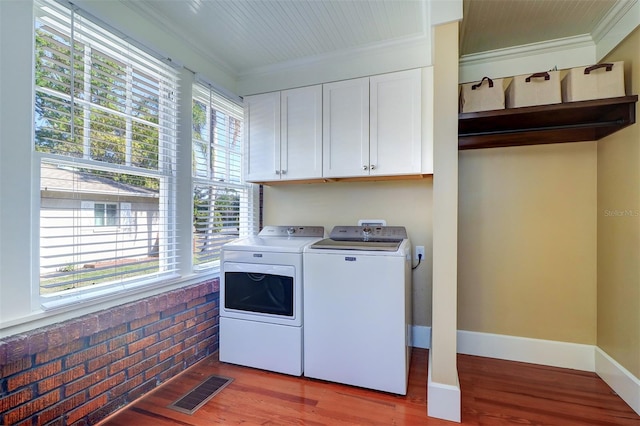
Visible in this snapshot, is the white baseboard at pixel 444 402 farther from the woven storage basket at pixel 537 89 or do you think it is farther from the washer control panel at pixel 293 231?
the woven storage basket at pixel 537 89

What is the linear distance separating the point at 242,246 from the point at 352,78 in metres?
1.60

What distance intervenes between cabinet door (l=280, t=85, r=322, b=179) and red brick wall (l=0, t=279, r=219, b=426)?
119 cm

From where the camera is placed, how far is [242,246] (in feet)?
7.32

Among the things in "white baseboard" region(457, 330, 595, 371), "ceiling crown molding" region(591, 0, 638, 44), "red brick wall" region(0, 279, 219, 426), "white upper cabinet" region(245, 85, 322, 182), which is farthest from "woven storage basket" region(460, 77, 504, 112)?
"red brick wall" region(0, 279, 219, 426)

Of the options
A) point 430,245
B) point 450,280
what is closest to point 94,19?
point 450,280

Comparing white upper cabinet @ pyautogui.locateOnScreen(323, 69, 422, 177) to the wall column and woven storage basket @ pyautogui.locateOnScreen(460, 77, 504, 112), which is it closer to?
woven storage basket @ pyautogui.locateOnScreen(460, 77, 504, 112)

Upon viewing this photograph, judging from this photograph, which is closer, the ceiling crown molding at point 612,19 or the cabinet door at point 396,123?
the ceiling crown molding at point 612,19

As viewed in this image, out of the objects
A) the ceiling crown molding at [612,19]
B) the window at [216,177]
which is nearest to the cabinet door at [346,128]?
the window at [216,177]

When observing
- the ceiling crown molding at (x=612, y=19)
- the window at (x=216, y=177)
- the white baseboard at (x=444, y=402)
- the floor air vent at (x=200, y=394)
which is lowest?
the floor air vent at (x=200, y=394)

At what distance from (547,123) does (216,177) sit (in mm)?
2504

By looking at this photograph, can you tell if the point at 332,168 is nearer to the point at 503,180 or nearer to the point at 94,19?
the point at 503,180

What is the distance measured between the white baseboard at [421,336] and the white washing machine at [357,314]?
63 centimetres

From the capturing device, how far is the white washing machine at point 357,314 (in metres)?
1.83

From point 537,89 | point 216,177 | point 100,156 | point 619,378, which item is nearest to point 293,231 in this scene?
point 216,177
